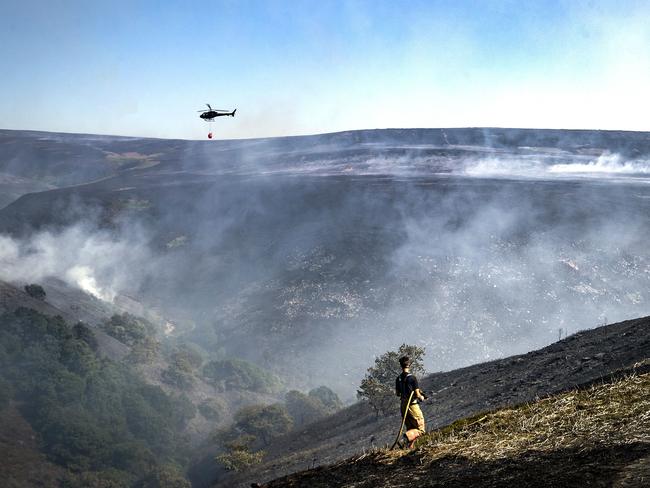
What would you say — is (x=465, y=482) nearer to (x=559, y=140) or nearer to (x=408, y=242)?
(x=408, y=242)

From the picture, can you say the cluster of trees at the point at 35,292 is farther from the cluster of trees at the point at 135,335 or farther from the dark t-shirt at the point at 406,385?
the dark t-shirt at the point at 406,385

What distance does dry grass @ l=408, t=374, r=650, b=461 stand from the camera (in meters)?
11.8

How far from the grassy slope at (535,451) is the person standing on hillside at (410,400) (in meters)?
0.37

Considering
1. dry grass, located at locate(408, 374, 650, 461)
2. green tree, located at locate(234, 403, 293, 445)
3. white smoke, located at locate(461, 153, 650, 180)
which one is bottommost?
green tree, located at locate(234, 403, 293, 445)

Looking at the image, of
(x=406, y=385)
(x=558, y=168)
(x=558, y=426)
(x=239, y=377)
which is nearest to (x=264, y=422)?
(x=239, y=377)

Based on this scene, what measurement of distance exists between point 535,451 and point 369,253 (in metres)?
115

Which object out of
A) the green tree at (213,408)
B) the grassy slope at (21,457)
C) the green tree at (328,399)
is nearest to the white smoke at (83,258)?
the green tree at (213,408)

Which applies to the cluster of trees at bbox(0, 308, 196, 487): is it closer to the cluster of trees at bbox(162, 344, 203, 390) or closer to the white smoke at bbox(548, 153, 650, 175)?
the cluster of trees at bbox(162, 344, 203, 390)

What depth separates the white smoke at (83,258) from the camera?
131m

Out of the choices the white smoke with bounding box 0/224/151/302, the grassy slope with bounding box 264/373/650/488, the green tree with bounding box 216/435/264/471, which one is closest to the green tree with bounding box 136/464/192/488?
the green tree with bounding box 216/435/264/471

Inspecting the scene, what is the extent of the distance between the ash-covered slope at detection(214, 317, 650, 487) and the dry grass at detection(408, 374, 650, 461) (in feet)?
9.61

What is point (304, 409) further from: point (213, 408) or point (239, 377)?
point (239, 377)

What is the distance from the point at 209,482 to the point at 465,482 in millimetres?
61594

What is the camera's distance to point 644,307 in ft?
346
